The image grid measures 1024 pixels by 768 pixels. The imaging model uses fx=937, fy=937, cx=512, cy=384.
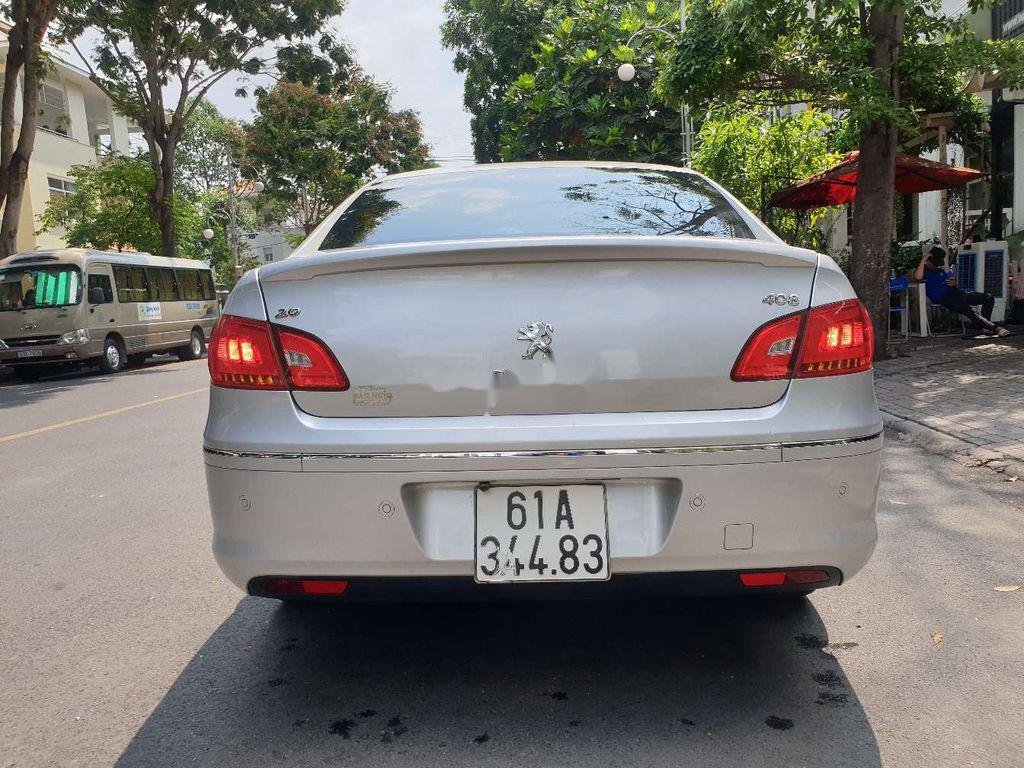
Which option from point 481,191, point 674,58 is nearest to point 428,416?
point 481,191

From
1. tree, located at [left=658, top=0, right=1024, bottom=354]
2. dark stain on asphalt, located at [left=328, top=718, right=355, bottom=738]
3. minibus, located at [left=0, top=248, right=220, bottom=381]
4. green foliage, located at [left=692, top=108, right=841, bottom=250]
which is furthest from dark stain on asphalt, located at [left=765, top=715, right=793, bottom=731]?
→ minibus, located at [left=0, top=248, right=220, bottom=381]

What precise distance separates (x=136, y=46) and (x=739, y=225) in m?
20.2

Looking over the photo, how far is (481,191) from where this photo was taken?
A: 3289mm

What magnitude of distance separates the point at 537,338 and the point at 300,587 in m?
0.91

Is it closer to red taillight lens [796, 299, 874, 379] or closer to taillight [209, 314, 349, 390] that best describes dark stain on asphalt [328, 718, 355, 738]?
taillight [209, 314, 349, 390]

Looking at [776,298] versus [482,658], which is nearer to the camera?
[776,298]

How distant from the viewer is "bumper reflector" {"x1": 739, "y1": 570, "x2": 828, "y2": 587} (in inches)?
95.2

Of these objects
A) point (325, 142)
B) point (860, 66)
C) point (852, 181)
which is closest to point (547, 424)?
point (860, 66)

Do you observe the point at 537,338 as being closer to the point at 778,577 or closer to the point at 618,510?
the point at 618,510

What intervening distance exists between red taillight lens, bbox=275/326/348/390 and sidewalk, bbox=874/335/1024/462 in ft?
14.3

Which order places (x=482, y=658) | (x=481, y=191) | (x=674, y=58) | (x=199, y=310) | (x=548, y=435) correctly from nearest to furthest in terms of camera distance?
(x=548, y=435), (x=482, y=658), (x=481, y=191), (x=674, y=58), (x=199, y=310)

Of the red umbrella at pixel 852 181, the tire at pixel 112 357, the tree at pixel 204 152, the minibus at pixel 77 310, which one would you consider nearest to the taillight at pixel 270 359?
the red umbrella at pixel 852 181

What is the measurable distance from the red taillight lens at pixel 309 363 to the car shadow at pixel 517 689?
0.91 meters

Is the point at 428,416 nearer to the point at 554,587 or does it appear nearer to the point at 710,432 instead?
the point at 554,587
